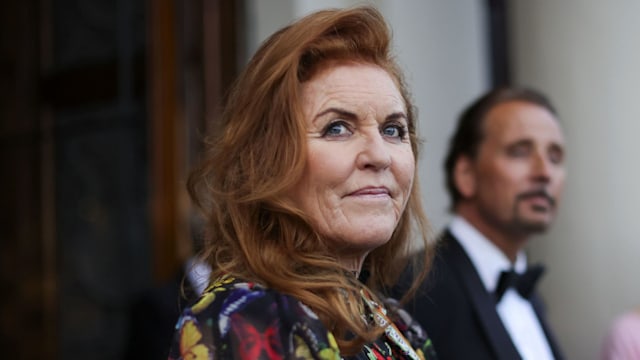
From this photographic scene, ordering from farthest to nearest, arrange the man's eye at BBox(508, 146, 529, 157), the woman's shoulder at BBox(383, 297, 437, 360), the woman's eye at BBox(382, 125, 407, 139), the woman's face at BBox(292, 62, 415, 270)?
the man's eye at BBox(508, 146, 529, 157) → the woman's shoulder at BBox(383, 297, 437, 360) → the woman's eye at BBox(382, 125, 407, 139) → the woman's face at BBox(292, 62, 415, 270)

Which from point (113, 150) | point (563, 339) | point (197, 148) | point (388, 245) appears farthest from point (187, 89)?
point (388, 245)

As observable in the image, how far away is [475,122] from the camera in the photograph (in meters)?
3.37

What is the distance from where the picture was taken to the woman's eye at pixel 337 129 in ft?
5.80

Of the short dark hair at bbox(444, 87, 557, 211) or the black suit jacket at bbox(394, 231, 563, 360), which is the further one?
the short dark hair at bbox(444, 87, 557, 211)

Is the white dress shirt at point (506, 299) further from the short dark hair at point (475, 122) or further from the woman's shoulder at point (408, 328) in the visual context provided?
the woman's shoulder at point (408, 328)

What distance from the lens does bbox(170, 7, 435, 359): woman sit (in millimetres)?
1625

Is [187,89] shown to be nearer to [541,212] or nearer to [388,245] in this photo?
[541,212]

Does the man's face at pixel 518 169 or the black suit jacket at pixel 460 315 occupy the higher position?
the man's face at pixel 518 169

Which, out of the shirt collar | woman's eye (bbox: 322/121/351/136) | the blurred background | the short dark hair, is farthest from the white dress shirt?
woman's eye (bbox: 322/121/351/136)

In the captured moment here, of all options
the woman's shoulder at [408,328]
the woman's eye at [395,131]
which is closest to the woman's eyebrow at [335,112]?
the woman's eye at [395,131]

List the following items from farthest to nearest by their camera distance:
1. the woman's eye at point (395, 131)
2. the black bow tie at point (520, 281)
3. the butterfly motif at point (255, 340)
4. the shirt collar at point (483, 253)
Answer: the shirt collar at point (483, 253), the black bow tie at point (520, 281), the woman's eye at point (395, 131), the butterfly motif at point (255, 340)

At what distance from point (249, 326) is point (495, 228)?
1770 millimetres

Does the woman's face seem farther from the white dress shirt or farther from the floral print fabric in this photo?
the white dress shirt

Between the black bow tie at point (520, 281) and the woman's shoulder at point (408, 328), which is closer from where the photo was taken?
the woman's shoulder at point (408, 328)
